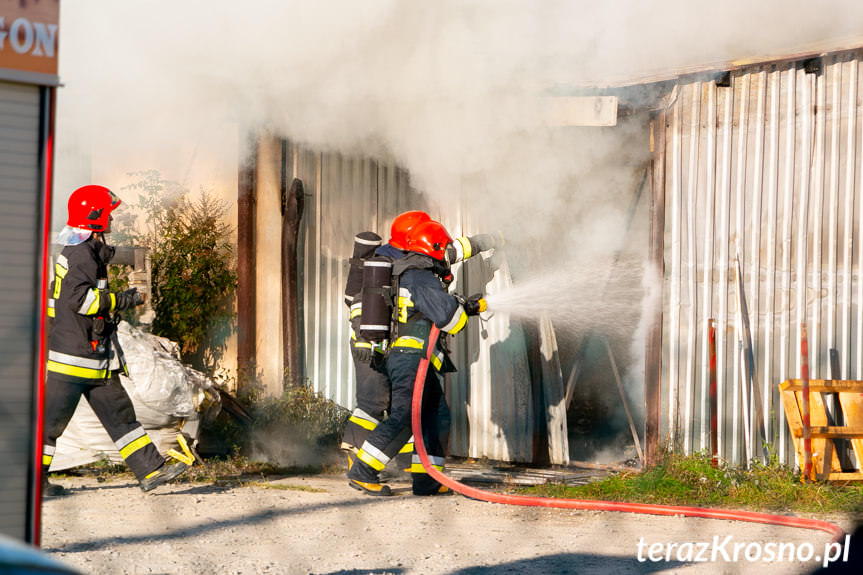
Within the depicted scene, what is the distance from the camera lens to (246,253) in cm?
868

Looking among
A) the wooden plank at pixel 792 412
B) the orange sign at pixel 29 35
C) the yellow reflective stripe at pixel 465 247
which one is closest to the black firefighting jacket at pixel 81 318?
Answer: the yellow reflective stripe at pixel 465 247

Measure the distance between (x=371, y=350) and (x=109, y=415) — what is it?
1860mm

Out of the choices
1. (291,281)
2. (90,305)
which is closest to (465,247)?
(291,281)

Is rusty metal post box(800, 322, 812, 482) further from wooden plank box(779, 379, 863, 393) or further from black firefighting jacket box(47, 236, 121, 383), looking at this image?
black firefighting jacket box(47, 236, 121, 383)

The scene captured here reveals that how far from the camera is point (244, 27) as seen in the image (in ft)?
22.9

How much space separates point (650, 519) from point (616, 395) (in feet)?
11.0

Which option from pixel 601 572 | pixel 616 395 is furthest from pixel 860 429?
pixel 616 395

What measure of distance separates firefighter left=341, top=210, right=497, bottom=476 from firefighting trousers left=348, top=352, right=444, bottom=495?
91 mm

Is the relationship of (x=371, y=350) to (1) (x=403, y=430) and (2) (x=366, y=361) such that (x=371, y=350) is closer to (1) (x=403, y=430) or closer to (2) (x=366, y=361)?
(2) (x=366, y=361)

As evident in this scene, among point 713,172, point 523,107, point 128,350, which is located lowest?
point 128,350

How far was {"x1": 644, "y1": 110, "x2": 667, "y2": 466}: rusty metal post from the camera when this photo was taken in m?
6.66

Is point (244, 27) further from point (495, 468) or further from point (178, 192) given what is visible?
point (495, 468)

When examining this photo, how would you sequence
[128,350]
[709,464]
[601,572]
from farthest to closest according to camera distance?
[128,350] → [709,464] → [601,572]

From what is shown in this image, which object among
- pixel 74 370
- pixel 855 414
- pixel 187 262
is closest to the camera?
pixel 855 414
